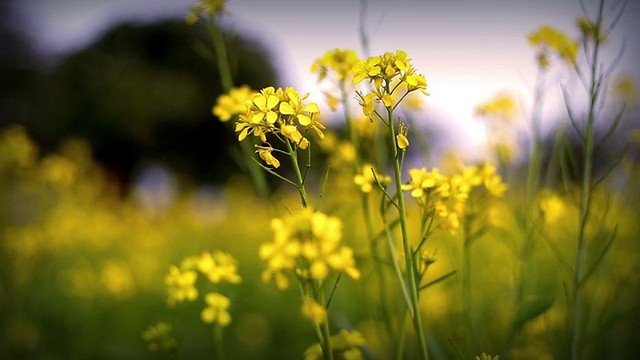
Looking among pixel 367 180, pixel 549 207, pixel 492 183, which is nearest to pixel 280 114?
pixel 367 180

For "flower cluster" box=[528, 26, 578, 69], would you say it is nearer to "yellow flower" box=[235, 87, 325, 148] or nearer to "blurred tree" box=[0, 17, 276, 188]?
"yellow flower" box=[235, 87, 325, 148]

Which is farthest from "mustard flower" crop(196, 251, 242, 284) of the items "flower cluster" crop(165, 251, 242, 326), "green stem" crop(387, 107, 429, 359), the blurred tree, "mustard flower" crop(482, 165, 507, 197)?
the blurred tree

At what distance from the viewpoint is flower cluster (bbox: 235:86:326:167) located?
99 cm

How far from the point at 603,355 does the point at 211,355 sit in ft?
5.80

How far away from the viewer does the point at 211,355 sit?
263 centimetres

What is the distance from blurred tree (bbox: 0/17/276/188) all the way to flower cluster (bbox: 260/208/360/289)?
10.6 meters

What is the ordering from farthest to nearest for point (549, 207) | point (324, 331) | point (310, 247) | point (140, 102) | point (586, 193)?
point (140, 102) → point (549, 207) → point (586, 193) → point (324, 331) → point (310, 247)

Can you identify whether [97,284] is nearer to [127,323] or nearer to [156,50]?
[127,323]

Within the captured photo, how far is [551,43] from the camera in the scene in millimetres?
1668

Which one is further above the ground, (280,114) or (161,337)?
(280,114)

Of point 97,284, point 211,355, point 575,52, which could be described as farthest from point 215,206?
point 575,52

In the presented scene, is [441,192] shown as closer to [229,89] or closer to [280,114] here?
[280,114]

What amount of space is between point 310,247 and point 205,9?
111 centimetres

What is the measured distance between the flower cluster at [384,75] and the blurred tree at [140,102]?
34.3ft
